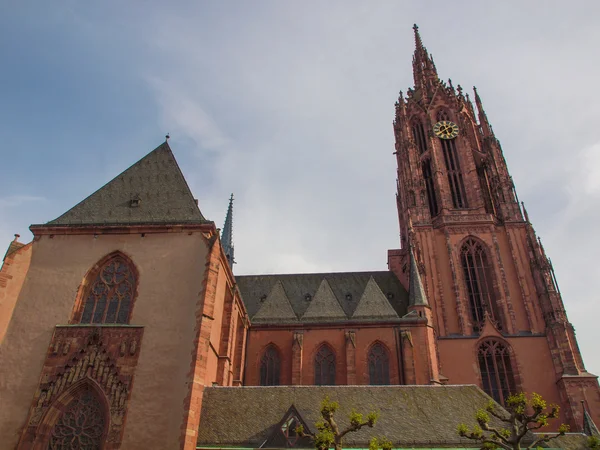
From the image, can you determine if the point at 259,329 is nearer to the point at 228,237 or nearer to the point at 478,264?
the point at 478,264

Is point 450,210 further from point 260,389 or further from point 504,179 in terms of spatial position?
point 260,389

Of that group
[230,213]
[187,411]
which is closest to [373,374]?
[187,411]

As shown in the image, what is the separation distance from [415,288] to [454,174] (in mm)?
10740

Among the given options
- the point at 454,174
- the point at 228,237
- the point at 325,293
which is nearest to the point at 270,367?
the point at 325,293

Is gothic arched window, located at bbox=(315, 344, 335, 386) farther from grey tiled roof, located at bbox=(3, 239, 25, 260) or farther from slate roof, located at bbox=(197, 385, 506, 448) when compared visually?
grey tiled roof, located at bbox=(3, 239, 25, 260)

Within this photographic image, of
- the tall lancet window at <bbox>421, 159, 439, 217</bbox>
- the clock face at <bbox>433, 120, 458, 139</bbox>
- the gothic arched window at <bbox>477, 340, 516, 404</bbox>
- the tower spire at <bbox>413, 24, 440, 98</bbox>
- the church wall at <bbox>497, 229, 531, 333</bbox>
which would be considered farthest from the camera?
the tower spire at <bbox>413, 24, 440, 98</bbox>

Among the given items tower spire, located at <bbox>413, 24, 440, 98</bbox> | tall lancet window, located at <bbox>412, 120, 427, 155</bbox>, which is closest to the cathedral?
tall lancet window, located at <bbox>412, 120, 427, 155</bbox>

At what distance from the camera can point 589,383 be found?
2233 centimetres

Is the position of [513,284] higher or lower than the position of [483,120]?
lower

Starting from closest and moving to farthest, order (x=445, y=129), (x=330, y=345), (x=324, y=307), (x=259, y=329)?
(x=330, y=345)
(x=259, y=329)
(x=324, y=307)
(x=445, y=129)

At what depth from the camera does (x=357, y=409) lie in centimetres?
1544

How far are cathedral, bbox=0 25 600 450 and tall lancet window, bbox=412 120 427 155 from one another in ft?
8.68

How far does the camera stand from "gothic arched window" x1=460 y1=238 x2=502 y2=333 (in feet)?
85.1

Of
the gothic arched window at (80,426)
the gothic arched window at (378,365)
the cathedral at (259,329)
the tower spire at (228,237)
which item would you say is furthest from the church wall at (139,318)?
the tower spire at (228,237)
